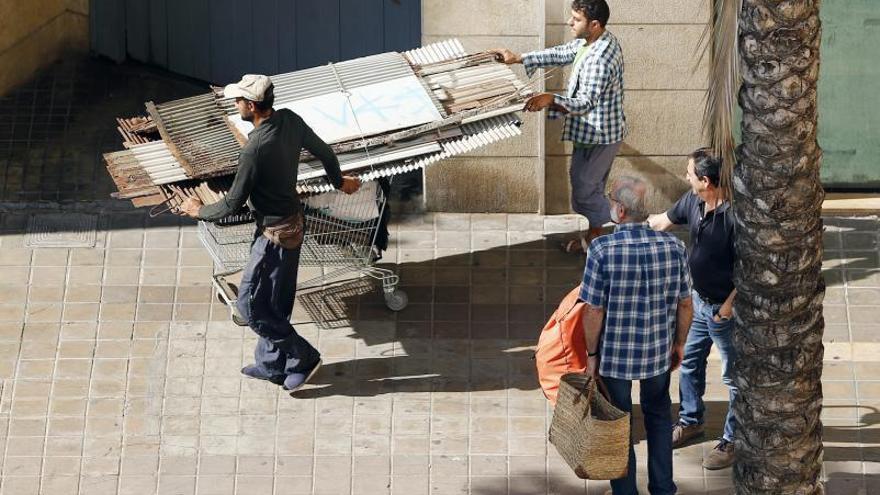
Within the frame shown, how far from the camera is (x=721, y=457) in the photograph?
9906 millimetres

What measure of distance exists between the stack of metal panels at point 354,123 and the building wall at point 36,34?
288 centimetres

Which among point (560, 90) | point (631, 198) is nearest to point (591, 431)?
point (631, 198)

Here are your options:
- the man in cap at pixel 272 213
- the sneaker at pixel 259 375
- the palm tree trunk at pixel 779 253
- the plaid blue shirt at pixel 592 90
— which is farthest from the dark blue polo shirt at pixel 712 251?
the sneaker at pixel 259 375

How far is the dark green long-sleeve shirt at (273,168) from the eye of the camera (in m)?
9.83

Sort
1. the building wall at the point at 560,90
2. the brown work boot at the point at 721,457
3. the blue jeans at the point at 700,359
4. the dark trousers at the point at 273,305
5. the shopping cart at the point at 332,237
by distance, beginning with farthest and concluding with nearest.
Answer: the building wall at the point at 560,90 → the shopping cart at the point at 332,237 → the dark trousers at the point at 273,305 → the brown work boot at the point at 721,457 → the blue jeans at the point at 700,359

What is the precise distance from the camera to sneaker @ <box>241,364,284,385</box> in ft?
34.5

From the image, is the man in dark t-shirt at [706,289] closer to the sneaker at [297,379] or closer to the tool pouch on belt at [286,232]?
the tool pouch on belt at [286,232]

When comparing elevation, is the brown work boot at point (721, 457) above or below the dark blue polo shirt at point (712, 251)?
below

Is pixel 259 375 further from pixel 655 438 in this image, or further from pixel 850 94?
pixel 850 94

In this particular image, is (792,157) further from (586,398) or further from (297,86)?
(297,86)

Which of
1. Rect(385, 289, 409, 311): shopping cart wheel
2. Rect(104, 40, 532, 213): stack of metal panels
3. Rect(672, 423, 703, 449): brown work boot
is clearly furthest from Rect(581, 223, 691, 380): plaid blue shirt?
Rect(385, 289, 409, 311): shopping cart wheel

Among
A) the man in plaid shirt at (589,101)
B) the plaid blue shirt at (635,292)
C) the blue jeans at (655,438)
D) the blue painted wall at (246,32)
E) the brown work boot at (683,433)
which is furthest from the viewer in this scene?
the blue painted wall at (246,32)

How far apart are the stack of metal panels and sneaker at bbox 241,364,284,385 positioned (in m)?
1.11

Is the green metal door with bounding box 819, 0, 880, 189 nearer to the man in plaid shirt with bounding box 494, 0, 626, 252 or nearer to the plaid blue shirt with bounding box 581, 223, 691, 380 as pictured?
the man in plaid shirt with bounding box 494, 0, 626, 252
